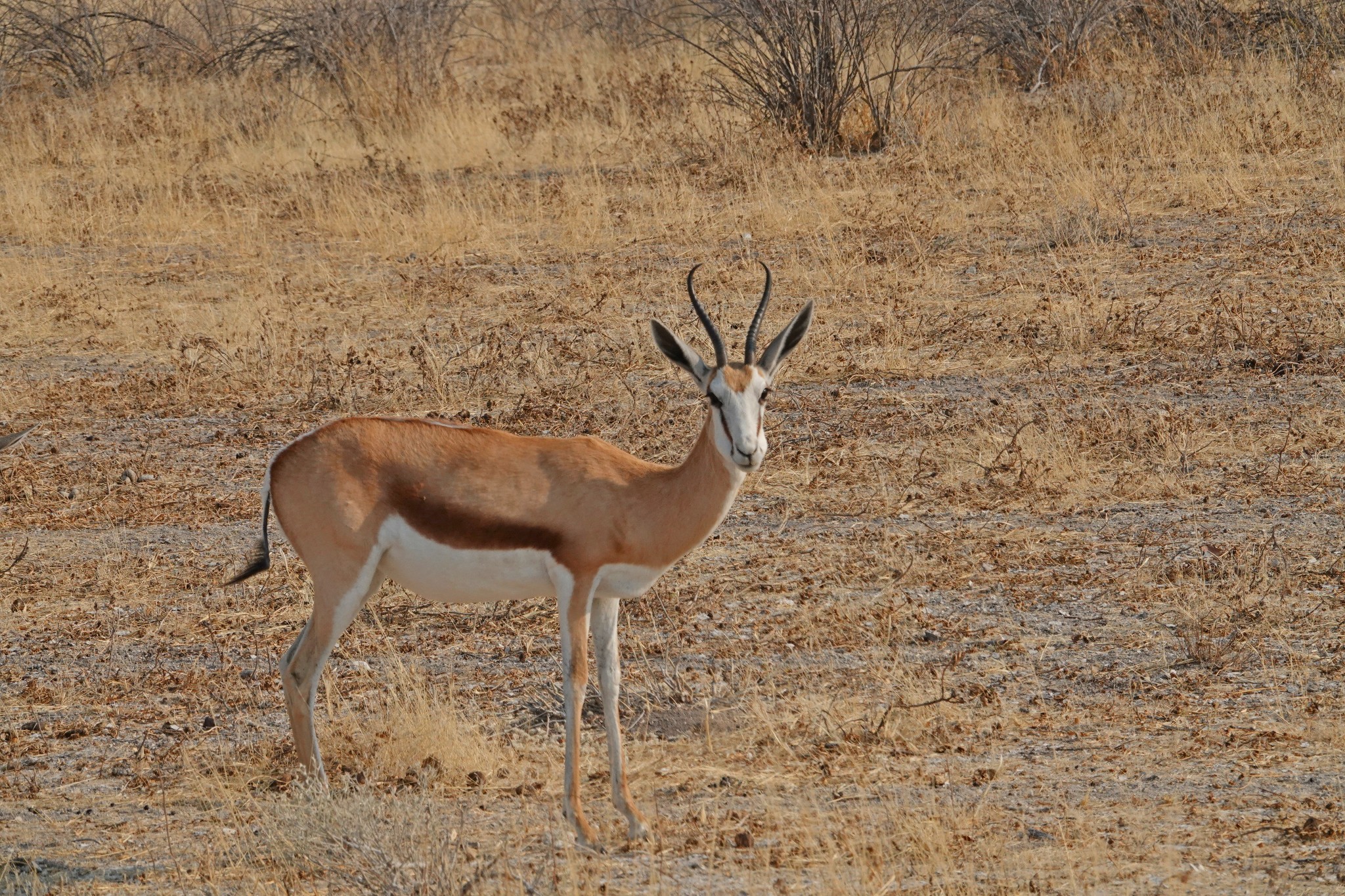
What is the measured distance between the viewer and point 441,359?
10.6m

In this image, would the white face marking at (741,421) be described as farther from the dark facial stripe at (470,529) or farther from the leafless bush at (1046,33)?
the leafless bush at (1046,33)

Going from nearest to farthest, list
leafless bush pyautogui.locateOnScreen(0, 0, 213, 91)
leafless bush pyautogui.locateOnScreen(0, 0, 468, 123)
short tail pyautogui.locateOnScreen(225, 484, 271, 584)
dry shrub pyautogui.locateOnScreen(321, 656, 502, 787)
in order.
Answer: short tail pyautogui.locateOnScreen(225, 484, 271, 584)
dry shrub pyautogui.locateOnScreen(321, 656, 502, 787)
leafless bush pyautogui.locateOnScreen(0, 0, 468, 123)
leafless bush pyautogui.locateOnScreen(0, 0, 213, 91)

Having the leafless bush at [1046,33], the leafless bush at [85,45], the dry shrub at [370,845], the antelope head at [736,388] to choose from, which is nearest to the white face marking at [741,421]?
the antelope head at [736,388]

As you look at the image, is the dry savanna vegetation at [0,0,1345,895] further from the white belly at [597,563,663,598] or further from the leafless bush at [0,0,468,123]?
the white belly at [597,563,663,598]

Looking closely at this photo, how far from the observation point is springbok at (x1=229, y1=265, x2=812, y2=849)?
501 cm

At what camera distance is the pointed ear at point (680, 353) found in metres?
4.99

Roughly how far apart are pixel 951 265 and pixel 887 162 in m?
3.08

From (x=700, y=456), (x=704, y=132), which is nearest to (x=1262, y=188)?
(x=704, y=132)

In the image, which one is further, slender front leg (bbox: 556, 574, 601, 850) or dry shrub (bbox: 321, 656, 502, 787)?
dry shrub (bbox: 321, 656, 502, 787)

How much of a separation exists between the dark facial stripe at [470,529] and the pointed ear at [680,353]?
630mm

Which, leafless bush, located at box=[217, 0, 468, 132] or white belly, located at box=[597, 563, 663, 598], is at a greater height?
leafless bush, located at box=[217, 0, 468, 132]

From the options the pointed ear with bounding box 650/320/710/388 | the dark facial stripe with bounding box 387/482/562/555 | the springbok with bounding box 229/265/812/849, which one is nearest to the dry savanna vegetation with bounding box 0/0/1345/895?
the springbok with bounding box 229/265/812/849

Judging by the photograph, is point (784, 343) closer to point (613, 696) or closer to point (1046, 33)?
point (613, 696)

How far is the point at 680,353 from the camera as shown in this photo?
5094 mm
